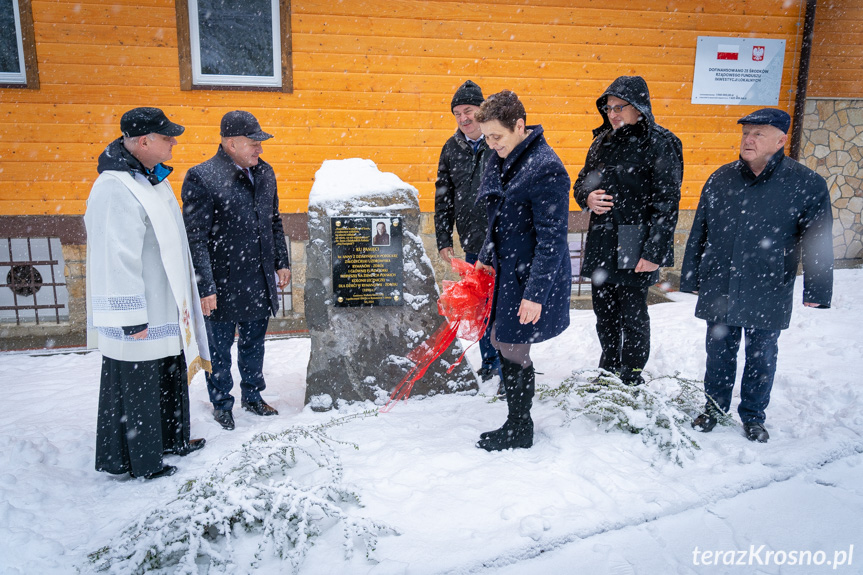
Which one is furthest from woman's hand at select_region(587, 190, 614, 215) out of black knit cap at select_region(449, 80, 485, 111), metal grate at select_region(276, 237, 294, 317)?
metal grate at select_region(276, 237, 294, 317)

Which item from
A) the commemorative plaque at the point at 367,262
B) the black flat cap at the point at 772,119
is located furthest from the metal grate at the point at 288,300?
the black flat cap at the point at 772,119

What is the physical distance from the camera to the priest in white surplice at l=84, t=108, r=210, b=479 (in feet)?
8.41

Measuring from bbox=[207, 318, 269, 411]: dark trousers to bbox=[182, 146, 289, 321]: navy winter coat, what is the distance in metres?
0.12

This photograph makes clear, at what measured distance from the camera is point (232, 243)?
351 cm

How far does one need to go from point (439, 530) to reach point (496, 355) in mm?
2133

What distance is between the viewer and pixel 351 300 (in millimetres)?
3805

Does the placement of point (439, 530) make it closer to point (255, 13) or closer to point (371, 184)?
point (371, 184)

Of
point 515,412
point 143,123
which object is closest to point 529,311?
point 515,412

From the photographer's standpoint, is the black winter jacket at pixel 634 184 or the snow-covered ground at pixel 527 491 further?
the black winter jacket at pixel 634 184

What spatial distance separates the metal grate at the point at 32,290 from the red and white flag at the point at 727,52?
8800 mm

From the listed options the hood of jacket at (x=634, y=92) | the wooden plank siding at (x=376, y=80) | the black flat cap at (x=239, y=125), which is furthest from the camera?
the wooden plank siding at (x=376, y=80)

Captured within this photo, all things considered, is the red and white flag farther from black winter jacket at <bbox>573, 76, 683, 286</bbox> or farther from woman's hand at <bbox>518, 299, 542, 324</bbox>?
woman's hand at <bbox>518, 299, 542, 324</bbox>

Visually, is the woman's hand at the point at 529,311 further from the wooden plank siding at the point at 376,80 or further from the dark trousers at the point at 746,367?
the wooden plank siding at the point at 376,80

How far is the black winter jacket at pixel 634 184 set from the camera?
10.7 ft
